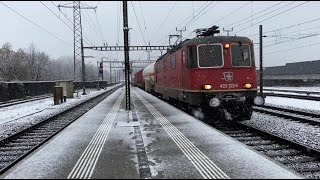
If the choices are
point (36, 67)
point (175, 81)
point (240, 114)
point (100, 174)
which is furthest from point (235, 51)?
point (36, 67)

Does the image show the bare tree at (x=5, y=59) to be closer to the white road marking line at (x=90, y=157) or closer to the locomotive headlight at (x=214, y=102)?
the locomotive headlight at (x=214, y=102)

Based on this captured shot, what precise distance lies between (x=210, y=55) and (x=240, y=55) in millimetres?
1129

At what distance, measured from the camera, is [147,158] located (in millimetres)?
7148

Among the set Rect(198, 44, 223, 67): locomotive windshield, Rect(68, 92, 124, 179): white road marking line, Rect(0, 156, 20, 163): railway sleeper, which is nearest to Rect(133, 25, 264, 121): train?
Rect(198, 44, 223, 67): locomotive windshield

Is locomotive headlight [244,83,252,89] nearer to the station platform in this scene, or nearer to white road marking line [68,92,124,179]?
the station platform

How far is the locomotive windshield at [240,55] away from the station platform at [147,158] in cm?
348

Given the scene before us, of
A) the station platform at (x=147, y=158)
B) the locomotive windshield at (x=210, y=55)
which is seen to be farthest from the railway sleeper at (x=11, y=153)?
the locomotive windshield at (x=210, y=55)

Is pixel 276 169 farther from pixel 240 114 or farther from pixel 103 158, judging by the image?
pixel 240 114

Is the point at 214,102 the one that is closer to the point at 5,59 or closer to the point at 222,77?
the point at 222,77

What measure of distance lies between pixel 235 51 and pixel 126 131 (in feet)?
17.0

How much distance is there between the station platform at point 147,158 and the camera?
19.8ft

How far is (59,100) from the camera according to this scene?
28.3m

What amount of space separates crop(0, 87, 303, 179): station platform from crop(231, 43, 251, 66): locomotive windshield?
3482mm

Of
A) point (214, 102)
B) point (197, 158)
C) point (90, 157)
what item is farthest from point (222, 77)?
point (90, 157)
